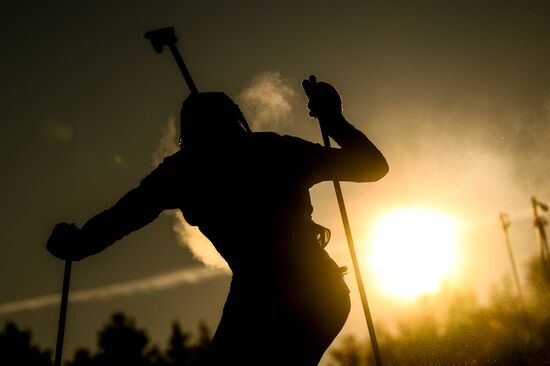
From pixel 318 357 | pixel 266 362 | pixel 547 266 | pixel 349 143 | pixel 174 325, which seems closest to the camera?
pixel 266 362

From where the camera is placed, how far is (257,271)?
8.58 ft

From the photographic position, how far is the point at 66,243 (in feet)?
10.6

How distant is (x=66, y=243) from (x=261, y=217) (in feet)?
4.73

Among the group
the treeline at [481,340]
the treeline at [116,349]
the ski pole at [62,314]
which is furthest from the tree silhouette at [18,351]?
the ski pole at [62,314]

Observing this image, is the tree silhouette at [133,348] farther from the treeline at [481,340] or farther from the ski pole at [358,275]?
the ski pole at [358,275]

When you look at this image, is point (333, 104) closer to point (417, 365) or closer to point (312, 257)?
point (312, 257)

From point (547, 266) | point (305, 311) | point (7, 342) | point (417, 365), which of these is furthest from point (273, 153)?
point (7, 342)

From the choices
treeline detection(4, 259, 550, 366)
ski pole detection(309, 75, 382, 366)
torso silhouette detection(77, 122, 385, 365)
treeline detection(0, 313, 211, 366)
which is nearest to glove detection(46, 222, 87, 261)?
torso silhouette detection(77, 122, 385, 365)

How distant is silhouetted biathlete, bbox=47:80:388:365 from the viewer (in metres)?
2.54

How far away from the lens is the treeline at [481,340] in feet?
57.7

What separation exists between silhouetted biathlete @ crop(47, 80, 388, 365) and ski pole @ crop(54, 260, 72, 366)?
148cm

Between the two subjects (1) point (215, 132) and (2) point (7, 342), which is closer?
(1) point (215, 132)

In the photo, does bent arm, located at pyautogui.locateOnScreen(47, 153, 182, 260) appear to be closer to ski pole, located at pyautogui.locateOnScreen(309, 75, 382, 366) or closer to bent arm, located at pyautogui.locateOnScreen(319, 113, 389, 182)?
bent arm, located at pyautogui.locateOnScreen(319, 113, 389, 182)

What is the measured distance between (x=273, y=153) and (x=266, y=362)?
110 centimetres
